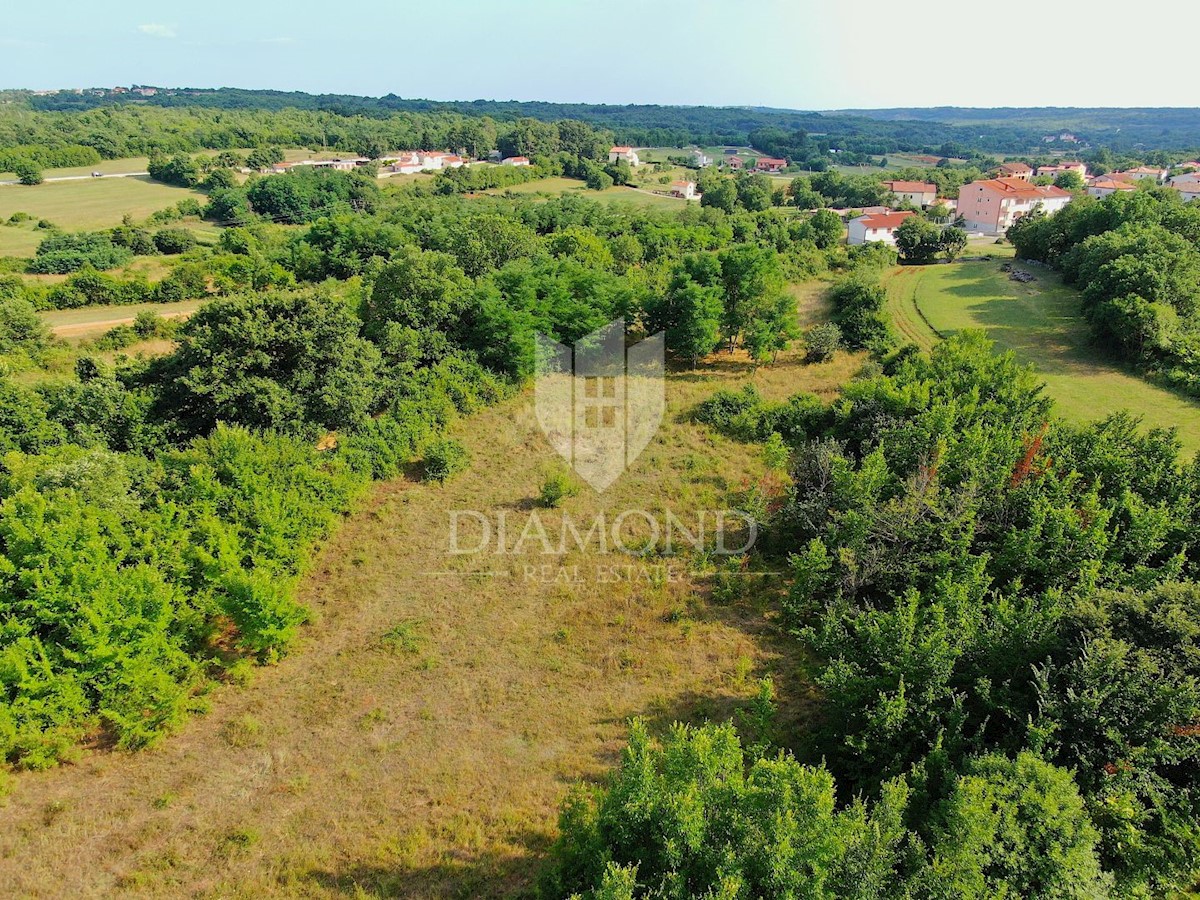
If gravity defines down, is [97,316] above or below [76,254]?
below

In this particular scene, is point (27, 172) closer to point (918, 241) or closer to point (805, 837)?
point (918, 241)

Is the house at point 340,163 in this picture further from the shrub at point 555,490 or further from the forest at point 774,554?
the shrub at point 555,490

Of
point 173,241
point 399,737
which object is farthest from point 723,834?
point 173,241

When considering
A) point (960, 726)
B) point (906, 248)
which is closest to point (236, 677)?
point (960, 726)

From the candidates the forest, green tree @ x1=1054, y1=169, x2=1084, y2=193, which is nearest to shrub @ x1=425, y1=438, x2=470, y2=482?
the forest

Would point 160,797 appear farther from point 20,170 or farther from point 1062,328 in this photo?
point 20,170
